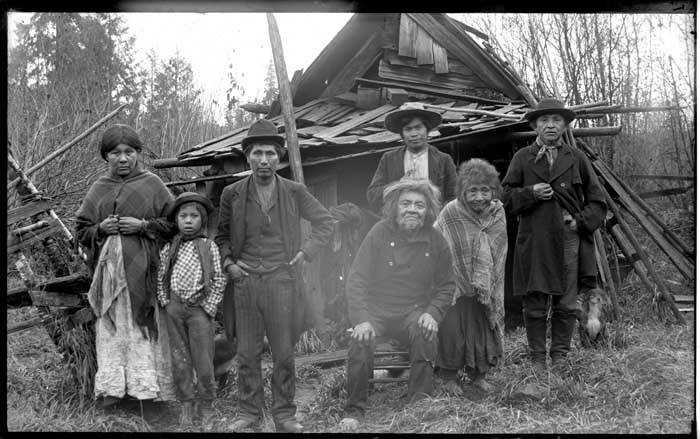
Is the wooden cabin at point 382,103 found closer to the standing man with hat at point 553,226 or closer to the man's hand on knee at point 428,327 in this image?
the standing man with hat at point 553,226

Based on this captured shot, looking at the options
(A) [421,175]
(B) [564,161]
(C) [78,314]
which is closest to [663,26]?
Result: (B) [564,161]

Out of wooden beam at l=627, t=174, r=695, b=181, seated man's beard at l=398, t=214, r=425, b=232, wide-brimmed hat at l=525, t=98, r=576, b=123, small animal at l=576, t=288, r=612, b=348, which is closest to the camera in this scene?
seated man's beard at l=398, t=214, r=425, b=232

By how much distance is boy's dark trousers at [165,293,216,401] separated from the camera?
4855 millimetres

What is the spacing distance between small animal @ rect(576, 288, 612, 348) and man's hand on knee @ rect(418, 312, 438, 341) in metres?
1.86

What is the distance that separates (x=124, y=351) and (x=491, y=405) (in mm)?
2669

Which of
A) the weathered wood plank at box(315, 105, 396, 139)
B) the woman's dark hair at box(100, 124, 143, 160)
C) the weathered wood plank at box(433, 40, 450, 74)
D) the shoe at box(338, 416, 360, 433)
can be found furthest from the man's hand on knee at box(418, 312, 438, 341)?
the weathered wood plank at box(433, 40, 450, 74)

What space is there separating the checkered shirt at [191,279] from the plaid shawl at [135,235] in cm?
11

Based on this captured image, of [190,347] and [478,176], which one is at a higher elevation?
[478,176]

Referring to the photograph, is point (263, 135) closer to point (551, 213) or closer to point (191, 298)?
point (191, 298)

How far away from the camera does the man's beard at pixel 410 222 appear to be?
5055mm

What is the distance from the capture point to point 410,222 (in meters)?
5.05

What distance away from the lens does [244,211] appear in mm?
4965

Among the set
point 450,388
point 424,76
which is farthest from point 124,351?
point 424,76

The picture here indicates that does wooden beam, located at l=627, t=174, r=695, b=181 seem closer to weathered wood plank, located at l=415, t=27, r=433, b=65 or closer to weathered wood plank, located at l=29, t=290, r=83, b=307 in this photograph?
weathered wood plank, located at l=415, t=27, r=433, b=65
